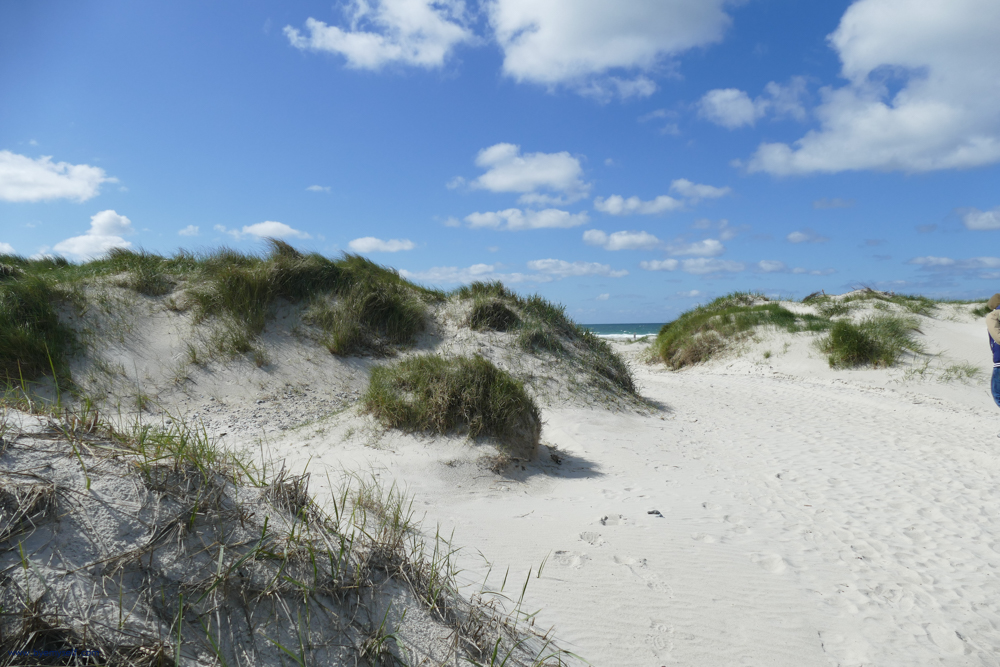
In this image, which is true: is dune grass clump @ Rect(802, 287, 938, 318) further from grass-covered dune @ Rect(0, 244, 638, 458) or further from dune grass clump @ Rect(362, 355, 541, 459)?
dune grass clump @ Rect(362, 355, 541, 459)

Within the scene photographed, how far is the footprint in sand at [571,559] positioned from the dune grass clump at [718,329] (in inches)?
578

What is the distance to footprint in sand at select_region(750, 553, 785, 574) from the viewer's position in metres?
3.56

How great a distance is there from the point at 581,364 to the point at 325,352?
4617mm

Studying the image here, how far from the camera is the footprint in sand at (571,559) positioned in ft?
10.9

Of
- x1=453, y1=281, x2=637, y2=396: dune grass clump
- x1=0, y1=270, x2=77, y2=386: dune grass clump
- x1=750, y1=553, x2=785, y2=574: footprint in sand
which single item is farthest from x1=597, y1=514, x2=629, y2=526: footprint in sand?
x1=0, y1=270, x2=77, y2=386: dune grass clump

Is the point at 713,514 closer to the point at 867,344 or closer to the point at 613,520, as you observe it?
the point at 613,520

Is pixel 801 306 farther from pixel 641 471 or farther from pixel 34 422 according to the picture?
pixel 34 422

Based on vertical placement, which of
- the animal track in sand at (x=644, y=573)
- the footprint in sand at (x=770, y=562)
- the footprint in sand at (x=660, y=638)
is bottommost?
the footprint in sand at (x=770, y=562)

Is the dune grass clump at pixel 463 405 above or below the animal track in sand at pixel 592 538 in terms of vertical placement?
above

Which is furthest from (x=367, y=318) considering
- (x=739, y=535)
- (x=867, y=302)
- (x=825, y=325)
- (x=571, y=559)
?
(x=867, y=302)

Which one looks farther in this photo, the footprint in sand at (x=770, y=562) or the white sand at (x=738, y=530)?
the footprint in sand at (x=770, y=562)

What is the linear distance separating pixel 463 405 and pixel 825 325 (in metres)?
13.9

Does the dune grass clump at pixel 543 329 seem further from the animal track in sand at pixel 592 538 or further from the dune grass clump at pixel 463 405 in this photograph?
the animal track in sand at pixel 592 538

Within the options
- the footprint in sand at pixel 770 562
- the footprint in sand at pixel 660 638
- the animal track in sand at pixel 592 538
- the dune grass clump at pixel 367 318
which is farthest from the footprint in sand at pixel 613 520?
the dune grass clump at pixel 367 318
